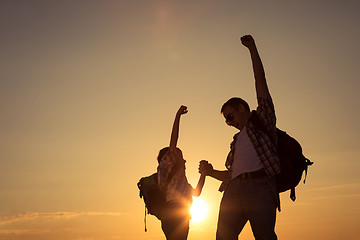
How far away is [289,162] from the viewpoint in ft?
18.9

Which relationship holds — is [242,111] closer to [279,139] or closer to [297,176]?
[279,139]

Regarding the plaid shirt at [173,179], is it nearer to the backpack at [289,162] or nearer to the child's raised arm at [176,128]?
the child's raised arm at [176,128]

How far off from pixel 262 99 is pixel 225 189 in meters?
1.23

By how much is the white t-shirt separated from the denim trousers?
0.38 ft

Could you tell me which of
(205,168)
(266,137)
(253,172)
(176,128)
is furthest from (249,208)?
(176,128)

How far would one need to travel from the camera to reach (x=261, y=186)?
5703mm

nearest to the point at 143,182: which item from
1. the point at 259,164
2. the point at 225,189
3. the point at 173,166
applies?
the point at 173,166

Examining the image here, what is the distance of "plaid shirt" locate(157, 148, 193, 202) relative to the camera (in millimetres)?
7727

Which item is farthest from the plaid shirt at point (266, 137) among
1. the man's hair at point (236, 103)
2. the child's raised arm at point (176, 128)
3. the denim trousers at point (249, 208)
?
the child's raised arm at point (176, 128)

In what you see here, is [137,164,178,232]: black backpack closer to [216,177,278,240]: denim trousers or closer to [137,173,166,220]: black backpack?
[137,173,166,220]: black backpack

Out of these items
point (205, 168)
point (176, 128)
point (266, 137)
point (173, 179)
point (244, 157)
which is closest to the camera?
point (266, 137)

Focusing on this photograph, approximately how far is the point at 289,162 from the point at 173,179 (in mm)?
2509

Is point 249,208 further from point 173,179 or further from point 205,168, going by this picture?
point 173,179

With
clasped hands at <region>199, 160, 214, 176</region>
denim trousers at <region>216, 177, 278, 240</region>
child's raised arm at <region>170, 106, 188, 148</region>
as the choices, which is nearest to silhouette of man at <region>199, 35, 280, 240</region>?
denim trousers at <region>216, 177, 278, 240</region>
